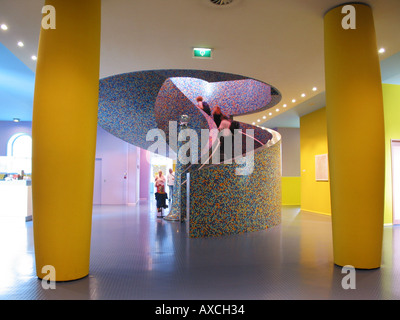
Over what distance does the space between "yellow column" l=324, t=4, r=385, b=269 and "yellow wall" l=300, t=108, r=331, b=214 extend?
6.28 metres

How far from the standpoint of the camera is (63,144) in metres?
3.54

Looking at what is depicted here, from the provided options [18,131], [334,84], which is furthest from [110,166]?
[334,84]

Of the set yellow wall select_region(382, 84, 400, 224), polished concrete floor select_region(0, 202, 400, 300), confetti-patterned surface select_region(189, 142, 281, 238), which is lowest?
polished concrete floor select_region(0, 202, 400, 300)

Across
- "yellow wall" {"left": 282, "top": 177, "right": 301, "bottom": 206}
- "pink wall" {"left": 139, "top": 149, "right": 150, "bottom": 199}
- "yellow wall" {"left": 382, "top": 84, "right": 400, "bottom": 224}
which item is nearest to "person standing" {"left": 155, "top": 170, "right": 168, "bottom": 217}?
"yellow wall" {"left": 382, "top": 84, "right": 400, "bottom": 224}

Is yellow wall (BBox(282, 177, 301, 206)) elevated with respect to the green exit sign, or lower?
lower

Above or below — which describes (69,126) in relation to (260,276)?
above

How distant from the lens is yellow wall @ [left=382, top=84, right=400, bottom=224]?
820cm

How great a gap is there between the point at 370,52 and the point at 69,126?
12.4ft

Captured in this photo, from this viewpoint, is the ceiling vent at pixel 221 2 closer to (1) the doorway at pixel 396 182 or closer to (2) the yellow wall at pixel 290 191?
(1) the doorway at pixel 396 182

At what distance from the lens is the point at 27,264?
13.8 feet

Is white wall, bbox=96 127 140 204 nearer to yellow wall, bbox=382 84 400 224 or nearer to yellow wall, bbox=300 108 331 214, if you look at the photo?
yellow wall, bbox=300 108 331 214

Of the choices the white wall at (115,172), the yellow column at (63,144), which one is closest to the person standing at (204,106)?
the white wall at (115,172)
